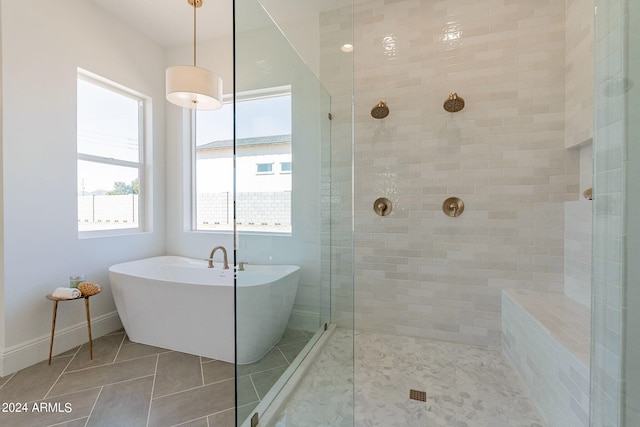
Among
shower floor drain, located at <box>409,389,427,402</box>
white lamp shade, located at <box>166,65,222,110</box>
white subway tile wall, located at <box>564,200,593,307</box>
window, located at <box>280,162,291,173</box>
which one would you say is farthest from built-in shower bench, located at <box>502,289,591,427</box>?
white lamp shade, located at <box>166,65,222,110</box>

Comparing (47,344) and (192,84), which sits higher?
(192,84)

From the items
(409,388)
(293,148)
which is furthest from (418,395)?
(293,148)

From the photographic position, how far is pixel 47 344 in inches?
86.7

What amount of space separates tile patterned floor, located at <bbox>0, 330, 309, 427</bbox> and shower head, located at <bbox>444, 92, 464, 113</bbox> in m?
→ 2.10

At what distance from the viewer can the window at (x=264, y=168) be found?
1576mm

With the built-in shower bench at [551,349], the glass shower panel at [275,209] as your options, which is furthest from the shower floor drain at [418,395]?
the glass shower panel at [275,209]

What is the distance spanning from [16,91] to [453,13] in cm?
338

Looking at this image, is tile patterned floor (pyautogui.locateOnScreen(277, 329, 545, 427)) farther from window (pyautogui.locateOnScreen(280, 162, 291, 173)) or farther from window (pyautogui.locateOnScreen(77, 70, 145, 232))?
window (pyautogui.locateOnScreen(77, 70, 145, 232))

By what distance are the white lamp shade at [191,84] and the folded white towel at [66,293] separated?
167 centimetres

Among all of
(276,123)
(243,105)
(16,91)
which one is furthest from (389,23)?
(16,91)

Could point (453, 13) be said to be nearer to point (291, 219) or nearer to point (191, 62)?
point (291, 219)

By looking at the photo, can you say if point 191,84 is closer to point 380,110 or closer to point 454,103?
point 380,110

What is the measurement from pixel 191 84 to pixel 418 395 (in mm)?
2531

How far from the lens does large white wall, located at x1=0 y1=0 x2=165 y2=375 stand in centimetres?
202
